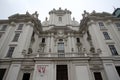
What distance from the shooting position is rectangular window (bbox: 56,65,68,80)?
19.6 metres

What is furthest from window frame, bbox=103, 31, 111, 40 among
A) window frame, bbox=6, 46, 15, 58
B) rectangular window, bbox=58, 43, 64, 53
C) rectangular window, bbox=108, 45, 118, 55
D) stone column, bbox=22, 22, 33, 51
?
window frame, bbox=6, 46, 15, 58

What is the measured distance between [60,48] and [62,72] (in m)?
8.61

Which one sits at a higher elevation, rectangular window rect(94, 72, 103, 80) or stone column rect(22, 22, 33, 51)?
stone column rect(22, 22, 33, 51)

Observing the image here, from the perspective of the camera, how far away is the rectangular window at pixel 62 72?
19587mm

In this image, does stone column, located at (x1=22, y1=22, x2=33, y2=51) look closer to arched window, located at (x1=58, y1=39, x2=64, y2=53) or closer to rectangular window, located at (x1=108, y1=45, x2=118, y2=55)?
arched window, located at (x1=58, y1=39, x2=64, y2=53)

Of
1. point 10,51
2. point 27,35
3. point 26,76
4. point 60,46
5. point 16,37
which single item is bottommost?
point 26,76

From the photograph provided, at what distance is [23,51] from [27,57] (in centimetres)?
152

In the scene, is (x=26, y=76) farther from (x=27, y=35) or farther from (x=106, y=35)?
(x=106, y=35)

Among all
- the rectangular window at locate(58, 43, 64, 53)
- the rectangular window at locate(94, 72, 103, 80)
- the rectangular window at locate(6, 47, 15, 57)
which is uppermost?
the rectangular window at locate(58, 43, 64, 53)

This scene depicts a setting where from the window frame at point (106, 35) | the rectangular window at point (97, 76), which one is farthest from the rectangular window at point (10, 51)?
the window frame at point (106, 35)

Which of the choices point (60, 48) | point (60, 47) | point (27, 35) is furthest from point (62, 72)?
point (27, 35)

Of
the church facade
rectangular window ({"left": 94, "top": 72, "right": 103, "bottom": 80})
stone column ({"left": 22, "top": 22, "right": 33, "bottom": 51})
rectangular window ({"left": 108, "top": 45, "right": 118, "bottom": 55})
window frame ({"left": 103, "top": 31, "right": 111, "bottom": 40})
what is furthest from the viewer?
window frame ({"left": 103, "top": 31, "right": 111, "bottom": 40})

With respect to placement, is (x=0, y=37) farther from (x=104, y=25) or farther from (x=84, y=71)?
(x=104, y=25)

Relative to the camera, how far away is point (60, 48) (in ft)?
92.1
